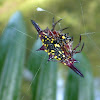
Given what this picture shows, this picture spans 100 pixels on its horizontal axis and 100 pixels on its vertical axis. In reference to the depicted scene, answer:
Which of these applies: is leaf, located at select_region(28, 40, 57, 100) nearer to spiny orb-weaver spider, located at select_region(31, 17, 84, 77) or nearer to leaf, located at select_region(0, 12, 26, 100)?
leaf, located at select_region(0, 12, 26, 100)

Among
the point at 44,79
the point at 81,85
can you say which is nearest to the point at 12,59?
the point at 44,79

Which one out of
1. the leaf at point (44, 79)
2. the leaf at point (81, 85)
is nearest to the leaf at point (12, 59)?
the leaf at point (44, 79)

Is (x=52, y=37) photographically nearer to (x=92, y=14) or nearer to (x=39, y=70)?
(x=39, y=70)

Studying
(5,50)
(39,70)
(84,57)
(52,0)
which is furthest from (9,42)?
(52,0)

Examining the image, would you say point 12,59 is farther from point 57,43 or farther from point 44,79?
point 57,43

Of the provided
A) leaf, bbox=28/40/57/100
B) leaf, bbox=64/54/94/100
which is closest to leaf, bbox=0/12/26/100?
leaf, bbox=28/40/57/100

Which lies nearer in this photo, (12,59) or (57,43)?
(57,43)
